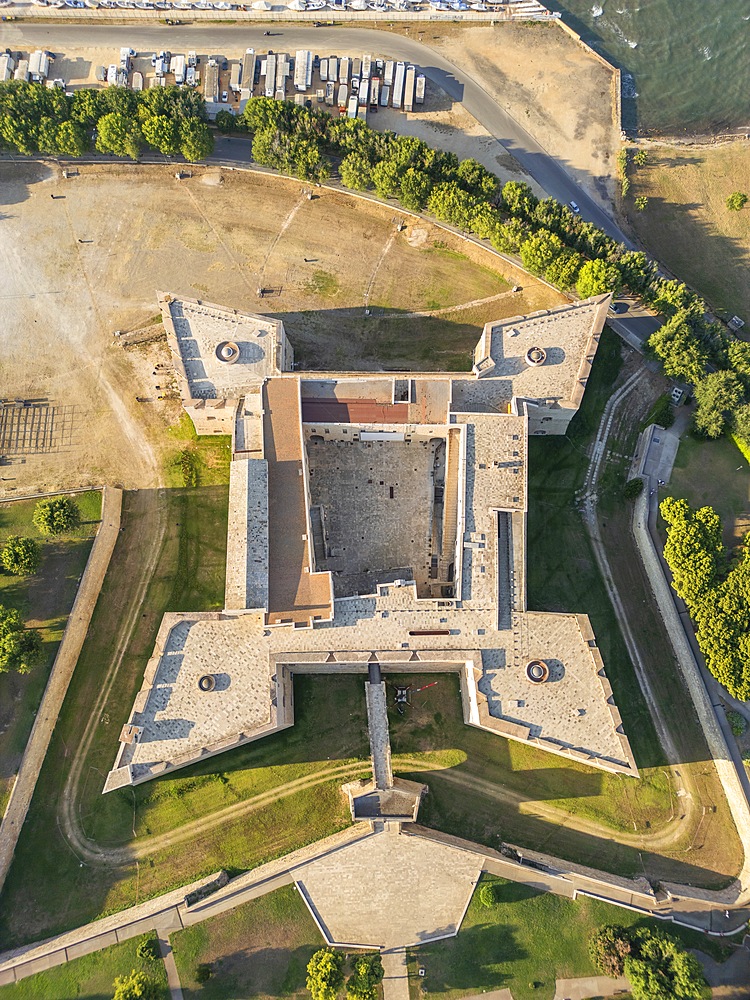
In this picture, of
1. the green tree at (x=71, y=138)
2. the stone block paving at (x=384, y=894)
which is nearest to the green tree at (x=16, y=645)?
the stone block paving at (x=384, y=894)

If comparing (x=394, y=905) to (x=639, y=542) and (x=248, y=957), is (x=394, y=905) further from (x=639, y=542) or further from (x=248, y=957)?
(x=639, y=542)

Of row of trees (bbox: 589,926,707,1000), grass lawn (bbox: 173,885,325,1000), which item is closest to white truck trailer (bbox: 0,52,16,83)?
grass lawn (bbox: 173,885,325,1000)

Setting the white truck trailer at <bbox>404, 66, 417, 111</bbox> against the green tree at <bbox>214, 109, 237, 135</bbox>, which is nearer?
the green tree at <bbox>214, 109, 237, 135</bbox>

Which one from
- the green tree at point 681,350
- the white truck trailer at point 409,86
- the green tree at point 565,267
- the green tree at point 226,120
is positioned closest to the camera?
the green tree at point 681,350

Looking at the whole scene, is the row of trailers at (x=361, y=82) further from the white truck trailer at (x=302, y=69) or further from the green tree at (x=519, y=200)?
the green tree at (x=519, y=200)

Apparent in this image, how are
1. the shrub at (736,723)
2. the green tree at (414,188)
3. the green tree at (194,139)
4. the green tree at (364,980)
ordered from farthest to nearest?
the green tree at (194,139), the green tree at (414,188), the shrub at (736,723), the green tree at (364,980)

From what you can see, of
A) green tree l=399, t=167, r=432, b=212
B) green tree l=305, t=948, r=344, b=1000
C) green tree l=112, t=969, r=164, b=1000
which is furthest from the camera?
green tree l=399, t=167, r=432, b=212

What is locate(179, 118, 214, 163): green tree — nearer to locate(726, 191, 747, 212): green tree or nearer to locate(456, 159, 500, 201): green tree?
locate(456, 159, 500, 201): green tree

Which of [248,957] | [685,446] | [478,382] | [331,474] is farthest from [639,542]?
[248,957]
